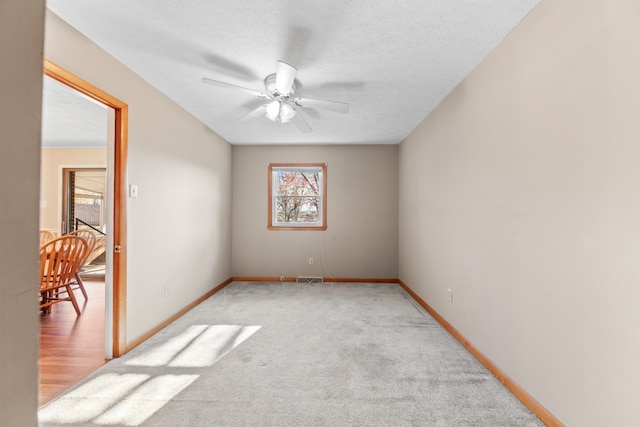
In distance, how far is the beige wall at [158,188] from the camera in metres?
2.25

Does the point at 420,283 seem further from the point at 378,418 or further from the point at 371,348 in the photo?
the point at 378,418

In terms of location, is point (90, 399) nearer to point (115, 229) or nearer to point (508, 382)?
point (115, 229)

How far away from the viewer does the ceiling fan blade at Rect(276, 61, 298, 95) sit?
2189mm

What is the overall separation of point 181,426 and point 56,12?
260 centimetres

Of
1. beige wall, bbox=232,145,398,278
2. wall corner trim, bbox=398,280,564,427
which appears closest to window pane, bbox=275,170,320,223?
beige wall, bbox=232,145,398,278

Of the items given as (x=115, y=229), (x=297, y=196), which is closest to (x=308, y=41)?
(x=115, y=229)

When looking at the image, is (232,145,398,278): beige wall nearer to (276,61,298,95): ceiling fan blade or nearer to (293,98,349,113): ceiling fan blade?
(293,98,349,113): ceiling fan blade

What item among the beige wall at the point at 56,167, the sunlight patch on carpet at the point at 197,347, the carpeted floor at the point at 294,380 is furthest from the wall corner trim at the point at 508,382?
the beige wall at the point at 56,167

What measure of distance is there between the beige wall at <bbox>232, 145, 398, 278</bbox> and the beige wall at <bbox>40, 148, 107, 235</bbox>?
9.91 feet

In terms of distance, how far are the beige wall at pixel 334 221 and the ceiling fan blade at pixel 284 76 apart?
281 cm

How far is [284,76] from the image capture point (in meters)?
2.29

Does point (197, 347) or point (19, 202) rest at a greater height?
point (19, 202)

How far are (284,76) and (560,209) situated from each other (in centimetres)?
198

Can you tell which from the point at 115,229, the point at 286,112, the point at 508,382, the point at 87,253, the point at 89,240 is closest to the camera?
the point at 508,382
